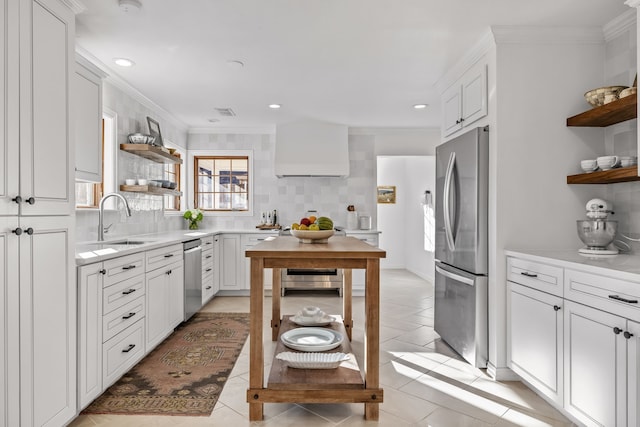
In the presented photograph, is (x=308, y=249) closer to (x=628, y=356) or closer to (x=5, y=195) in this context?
(x=5, y=195)

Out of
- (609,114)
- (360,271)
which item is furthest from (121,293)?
(360,271)

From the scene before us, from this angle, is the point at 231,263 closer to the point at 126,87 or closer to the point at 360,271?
the point at 360,271

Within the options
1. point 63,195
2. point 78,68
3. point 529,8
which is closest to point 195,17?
point 78,68

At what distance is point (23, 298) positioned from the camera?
67.9 inches

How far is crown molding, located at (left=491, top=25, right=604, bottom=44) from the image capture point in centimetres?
263

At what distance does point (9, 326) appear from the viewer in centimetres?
164

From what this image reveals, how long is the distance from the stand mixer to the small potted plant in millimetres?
4512

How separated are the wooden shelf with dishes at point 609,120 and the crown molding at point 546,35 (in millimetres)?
558

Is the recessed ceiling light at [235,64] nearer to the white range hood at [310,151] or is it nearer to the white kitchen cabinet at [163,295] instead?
the white kitchen cabinet at [163,295]

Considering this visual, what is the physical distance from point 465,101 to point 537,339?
1876 millimetres

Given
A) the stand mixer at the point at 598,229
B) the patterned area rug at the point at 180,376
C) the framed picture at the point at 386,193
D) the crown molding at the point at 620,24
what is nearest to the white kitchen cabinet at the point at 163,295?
the patterned area rug at the point at 180,376

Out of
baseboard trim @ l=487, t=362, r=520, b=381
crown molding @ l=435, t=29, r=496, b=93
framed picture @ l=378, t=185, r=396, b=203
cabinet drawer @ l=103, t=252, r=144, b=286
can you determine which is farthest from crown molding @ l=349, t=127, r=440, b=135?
baseboard trim @ l=487, t=362, r=520, b=381

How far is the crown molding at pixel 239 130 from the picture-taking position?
5.80m

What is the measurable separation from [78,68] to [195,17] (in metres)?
0.89
